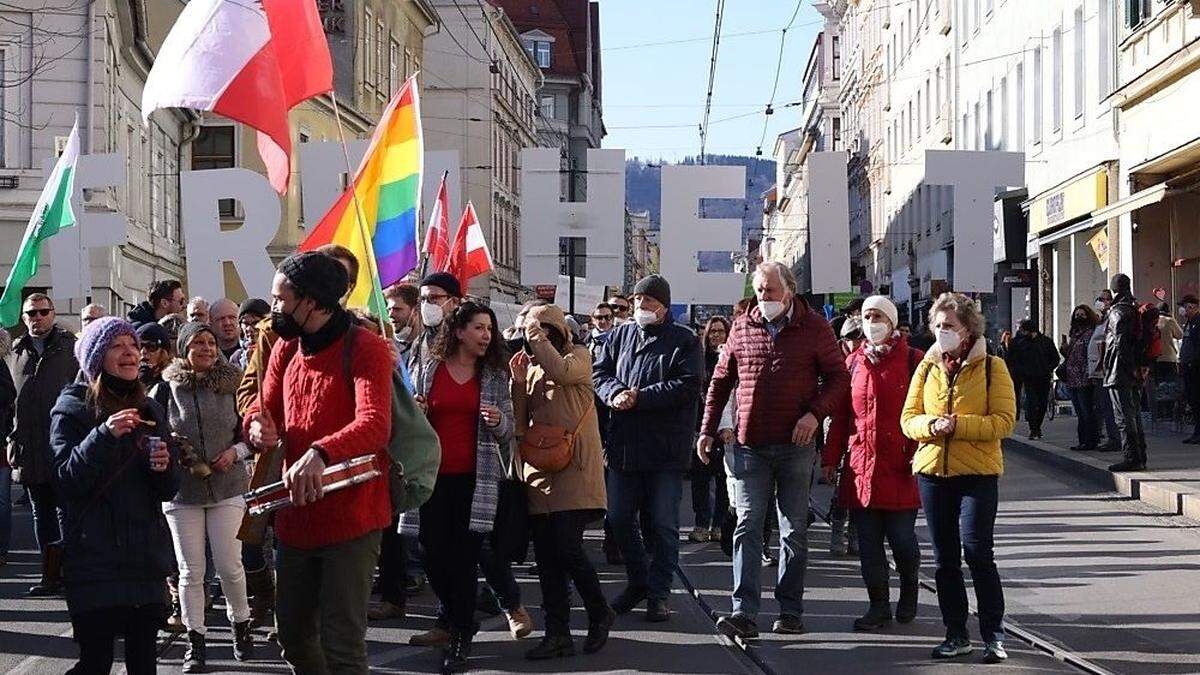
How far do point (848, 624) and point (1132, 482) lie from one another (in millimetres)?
8177

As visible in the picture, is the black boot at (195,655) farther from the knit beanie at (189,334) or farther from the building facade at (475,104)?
the building facade at (475,104)

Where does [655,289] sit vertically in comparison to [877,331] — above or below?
above

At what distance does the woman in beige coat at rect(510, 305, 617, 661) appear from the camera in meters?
8.96

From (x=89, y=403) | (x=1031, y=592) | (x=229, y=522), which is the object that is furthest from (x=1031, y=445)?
(x=89, y=403)

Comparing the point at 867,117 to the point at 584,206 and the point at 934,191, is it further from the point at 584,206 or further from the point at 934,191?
the point at 584,206

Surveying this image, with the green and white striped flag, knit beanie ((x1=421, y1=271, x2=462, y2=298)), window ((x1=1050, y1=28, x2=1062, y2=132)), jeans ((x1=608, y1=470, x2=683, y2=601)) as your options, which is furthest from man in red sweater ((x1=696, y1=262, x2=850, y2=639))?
window ((x1=1050, y1=28, x2=1062, y2=132))

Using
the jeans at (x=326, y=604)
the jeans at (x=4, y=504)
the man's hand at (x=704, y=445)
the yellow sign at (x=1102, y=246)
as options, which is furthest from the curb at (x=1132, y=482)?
the jeans at (x=326, y=604)

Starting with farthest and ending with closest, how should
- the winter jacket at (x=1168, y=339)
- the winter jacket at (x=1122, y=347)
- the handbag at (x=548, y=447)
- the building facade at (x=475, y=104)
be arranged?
1. the building facade at (x=475, y=104)
2. the winter jacket at (x=1168, y=339)
3. the winter jacket at (x=1122, y=347)
4. the handbag at (x=548, y=447)

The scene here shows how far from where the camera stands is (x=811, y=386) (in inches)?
368

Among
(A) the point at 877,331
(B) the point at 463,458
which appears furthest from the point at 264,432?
(A) the point at 877,331

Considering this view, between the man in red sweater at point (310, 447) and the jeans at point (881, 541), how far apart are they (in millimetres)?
4183

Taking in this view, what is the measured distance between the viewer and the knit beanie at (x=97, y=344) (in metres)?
6.71

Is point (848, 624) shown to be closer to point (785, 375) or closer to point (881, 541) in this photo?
point (881, 541)

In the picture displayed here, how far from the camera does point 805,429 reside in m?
9.11
